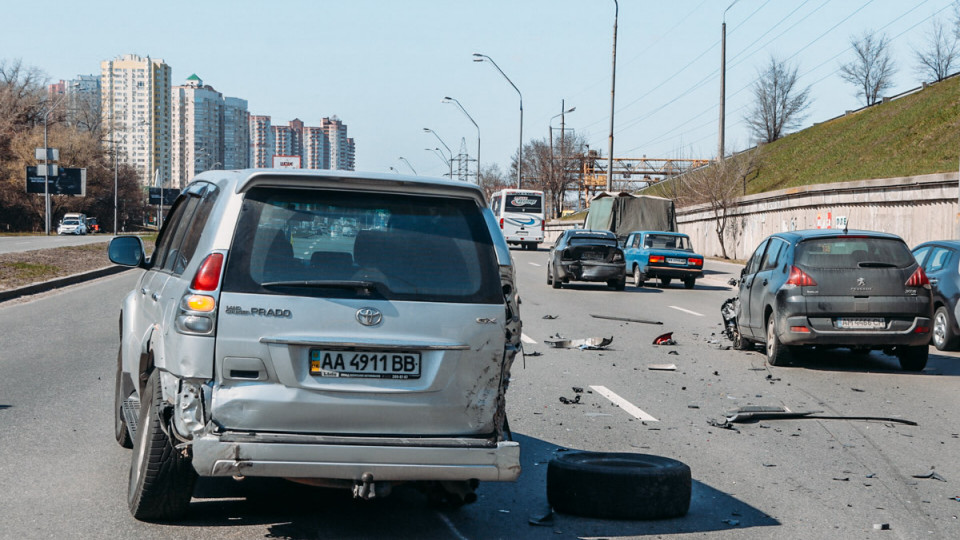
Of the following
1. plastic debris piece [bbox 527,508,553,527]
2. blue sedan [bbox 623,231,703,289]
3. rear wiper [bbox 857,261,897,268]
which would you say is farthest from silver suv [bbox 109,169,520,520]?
blue sedan [bbox 623,231,703,289]

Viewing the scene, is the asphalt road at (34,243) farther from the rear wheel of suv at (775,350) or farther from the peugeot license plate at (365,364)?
the peugeot license plate at (365,364)

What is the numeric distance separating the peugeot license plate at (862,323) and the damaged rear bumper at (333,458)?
8.73 metres

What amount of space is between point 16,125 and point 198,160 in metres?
48.9

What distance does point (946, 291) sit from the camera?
1512cm

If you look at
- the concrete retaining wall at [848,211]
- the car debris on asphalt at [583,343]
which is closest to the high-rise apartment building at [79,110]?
the concrete retaining wall at [848,211]

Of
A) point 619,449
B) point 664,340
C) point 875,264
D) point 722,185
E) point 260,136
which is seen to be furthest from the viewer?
point 260,136

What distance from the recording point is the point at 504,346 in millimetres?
5012

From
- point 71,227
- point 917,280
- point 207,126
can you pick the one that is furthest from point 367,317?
point 207,126

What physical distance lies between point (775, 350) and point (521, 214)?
46.5 metres

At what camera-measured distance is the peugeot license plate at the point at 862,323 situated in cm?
1244

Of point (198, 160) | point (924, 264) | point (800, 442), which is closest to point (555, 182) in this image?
point (198, 160)

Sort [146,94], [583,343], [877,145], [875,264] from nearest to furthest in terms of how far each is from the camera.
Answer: [875,264]
[583,343]
[877,145]
[146,94]

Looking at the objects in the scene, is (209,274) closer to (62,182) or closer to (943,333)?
(943,333)

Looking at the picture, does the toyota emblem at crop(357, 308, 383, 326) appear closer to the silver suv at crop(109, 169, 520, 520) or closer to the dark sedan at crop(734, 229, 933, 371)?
the silver suv at crop(109, 169, 520, 520)
